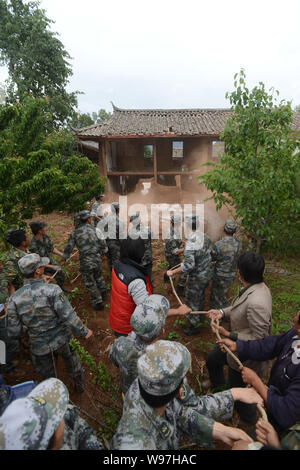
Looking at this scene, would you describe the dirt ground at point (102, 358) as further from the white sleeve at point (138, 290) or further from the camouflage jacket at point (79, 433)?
the white sleeve at point (138, 290)

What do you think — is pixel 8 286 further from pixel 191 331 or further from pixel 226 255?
pixel 226 255

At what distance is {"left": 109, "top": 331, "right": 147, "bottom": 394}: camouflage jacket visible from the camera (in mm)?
2049

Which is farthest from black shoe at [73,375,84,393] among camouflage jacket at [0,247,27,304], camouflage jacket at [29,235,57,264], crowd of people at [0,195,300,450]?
camouflage jacket at [29,235,57,264]

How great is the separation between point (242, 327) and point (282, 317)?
296cm

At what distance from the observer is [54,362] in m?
3.04

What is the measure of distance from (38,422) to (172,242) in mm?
5036

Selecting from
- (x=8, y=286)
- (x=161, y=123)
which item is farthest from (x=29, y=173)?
(x=161, y=123)

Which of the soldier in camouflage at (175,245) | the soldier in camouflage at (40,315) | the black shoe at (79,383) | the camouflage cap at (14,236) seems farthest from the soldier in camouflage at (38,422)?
the soldier in camouflage at (175,245)

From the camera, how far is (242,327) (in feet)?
9.14

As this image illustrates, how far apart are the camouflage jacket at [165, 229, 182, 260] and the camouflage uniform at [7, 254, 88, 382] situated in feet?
11.1

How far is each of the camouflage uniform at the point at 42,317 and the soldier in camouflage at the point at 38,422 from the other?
4.56 feet

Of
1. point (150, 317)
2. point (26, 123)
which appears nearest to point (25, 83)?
point (26, 123)

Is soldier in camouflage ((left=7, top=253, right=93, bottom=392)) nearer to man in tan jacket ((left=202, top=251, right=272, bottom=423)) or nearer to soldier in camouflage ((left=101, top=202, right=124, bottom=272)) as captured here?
man in tan jacket ((left=202, top=251, right=272, bottom=423))
